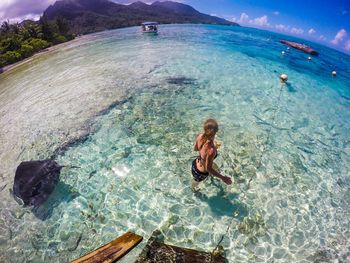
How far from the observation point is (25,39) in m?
58.3

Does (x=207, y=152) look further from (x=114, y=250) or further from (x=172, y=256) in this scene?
(x=114, y=250)

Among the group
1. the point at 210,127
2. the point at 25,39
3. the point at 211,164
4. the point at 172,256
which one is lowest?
the point at 25,39

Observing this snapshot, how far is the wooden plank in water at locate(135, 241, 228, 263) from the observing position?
5.06 meters

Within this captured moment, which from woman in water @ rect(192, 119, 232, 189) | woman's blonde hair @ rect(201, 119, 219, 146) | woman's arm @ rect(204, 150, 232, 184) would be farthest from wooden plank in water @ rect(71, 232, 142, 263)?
woman's blonde hair @ rect(201, 119, 219, 146)

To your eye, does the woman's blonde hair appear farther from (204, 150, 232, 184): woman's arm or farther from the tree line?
the tree line

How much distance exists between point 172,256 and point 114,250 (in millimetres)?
1388

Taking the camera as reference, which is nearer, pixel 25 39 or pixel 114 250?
pixel 114 250

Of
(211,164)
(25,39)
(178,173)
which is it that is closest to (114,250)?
(211,164)

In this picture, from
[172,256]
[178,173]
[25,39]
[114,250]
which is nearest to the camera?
[172,256]

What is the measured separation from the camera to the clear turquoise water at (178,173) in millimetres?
6270

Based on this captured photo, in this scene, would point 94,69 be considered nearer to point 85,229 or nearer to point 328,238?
point 85,229

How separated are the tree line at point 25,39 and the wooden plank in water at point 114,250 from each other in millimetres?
48360

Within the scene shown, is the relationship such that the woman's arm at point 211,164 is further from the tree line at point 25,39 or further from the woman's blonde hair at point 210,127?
the tree line at point 25,39

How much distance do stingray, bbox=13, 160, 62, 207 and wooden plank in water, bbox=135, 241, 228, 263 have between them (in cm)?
428
